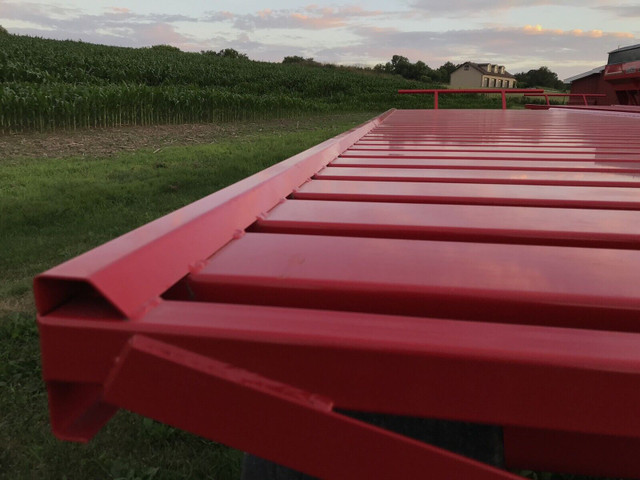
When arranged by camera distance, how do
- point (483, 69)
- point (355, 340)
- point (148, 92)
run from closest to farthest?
point (355, 340) < point (148, 92) < point (483, 69)

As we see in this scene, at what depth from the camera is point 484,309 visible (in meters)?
0.83

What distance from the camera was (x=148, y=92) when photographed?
14.4m

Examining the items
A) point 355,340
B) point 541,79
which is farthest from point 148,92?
point 541,79

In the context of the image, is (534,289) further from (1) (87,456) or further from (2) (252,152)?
(2) (252,152)

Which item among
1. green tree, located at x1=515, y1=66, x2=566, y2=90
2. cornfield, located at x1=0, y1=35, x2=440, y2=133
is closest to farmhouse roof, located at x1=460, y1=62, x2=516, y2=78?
green tree, located at x1=515, y1=66, x2=566, y2=90

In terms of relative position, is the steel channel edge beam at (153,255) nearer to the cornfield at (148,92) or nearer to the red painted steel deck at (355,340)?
the red painted steel deck at (355,340)

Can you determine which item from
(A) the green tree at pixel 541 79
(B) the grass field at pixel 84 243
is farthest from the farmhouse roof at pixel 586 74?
(A) the green tree at pixel 541 79

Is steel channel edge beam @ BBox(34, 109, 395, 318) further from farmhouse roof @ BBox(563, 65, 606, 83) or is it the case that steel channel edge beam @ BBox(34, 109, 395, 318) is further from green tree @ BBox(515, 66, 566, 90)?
green tree @ BBox(515, 66, 566, 90)

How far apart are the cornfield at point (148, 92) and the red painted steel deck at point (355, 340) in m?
12.5

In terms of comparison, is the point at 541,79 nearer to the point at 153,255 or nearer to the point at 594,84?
the point at 594,84

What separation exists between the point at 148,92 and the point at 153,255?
48.2 feet

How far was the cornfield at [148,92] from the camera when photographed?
1265cm

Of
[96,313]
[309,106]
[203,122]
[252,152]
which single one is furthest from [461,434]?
[309,106]

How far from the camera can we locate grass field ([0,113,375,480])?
2.12 metres
